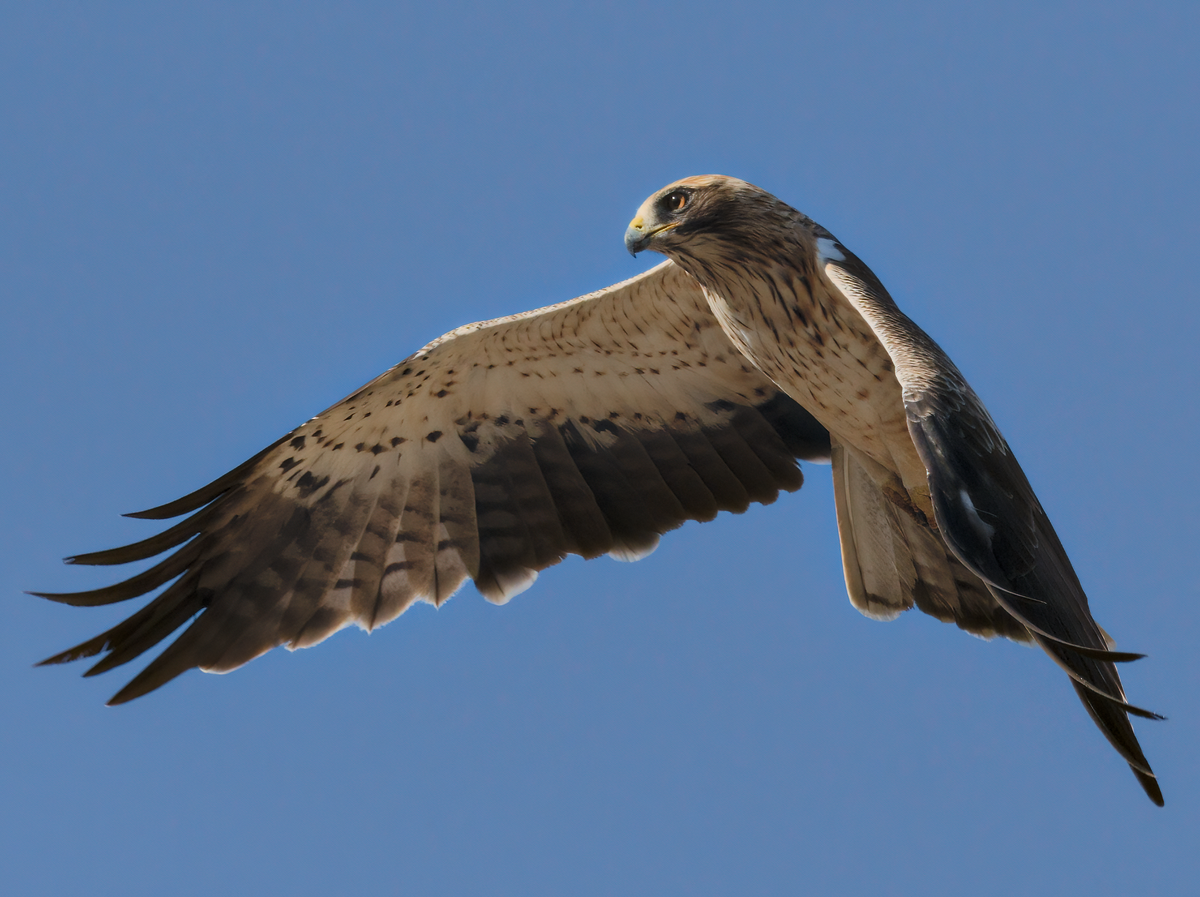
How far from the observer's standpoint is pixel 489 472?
744cm

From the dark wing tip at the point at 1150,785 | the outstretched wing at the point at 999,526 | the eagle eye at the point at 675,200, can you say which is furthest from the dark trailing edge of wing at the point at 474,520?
the dark wing tip at the point at 1150,785

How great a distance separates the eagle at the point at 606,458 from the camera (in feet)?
19.9

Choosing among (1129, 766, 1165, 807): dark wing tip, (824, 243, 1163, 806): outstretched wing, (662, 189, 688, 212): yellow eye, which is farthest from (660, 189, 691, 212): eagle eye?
(1129, 766, 1165, 807): dark wing tip

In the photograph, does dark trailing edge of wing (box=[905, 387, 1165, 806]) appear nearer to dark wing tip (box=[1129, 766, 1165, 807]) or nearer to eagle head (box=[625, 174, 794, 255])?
dark wing tip (box=[1129, 766, 1165, 807])

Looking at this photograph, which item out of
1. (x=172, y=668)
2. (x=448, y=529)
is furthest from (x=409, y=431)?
(x=172, y=668)

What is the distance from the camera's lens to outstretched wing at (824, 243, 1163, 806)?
418 centimetres

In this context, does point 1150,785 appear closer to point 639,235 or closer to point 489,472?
point 639,235

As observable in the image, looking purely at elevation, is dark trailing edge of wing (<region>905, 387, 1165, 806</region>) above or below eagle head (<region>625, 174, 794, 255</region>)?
below

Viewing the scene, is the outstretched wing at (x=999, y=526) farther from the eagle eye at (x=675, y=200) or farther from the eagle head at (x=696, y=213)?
the eagle eye at (x=675, y=200)

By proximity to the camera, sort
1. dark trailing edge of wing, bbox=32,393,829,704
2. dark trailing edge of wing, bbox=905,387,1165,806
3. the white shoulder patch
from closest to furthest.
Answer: dark trailing edge of wing, bbox=905,387,1165,806 < the white shoulder patch < dark trailing edge of wing, bbox=32,393,829,704

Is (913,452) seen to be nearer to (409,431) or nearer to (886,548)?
(886,548)

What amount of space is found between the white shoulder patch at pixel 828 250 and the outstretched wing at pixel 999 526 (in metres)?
0.74

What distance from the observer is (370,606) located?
268 inches

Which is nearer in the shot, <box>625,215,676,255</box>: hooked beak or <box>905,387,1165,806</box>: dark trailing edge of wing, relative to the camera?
<box>905,387,1165,806</box>: dark trailing edge of wing
